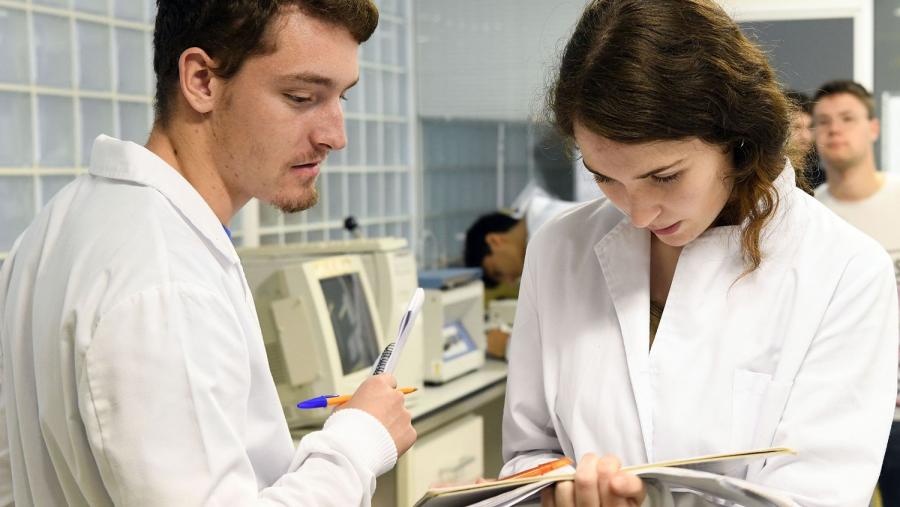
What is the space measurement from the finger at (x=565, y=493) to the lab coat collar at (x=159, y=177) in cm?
49

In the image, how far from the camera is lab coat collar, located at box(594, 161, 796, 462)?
4.30ft

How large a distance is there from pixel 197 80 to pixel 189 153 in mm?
91

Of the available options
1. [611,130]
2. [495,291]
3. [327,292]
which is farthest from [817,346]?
[495,291]

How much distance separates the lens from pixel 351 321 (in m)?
2.56

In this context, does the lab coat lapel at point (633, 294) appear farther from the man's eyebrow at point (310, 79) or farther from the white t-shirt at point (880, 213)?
the white t-shirt at point (880, 213)

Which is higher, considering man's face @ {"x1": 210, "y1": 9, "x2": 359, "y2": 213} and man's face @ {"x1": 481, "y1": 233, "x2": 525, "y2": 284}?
man's face @ {"x1": 210, "y1": 9, "x2": 359, "y2": 213}

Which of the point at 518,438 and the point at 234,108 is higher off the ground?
the point at 234,108

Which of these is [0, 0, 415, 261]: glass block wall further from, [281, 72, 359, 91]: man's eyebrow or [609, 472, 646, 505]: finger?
[609, 472, 646, 505]: finger

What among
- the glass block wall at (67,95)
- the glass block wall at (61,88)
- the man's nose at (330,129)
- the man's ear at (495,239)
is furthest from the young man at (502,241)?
the man's nose at (330,129)

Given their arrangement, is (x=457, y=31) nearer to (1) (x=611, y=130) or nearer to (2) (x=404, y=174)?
(2) (x=404, y=174)

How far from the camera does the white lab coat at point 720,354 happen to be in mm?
1208

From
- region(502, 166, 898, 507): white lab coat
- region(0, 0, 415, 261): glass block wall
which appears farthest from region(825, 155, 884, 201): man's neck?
region(502, 166, 898, 507): white lab coat

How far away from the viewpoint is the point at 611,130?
122cm

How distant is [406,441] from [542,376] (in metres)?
0.27
